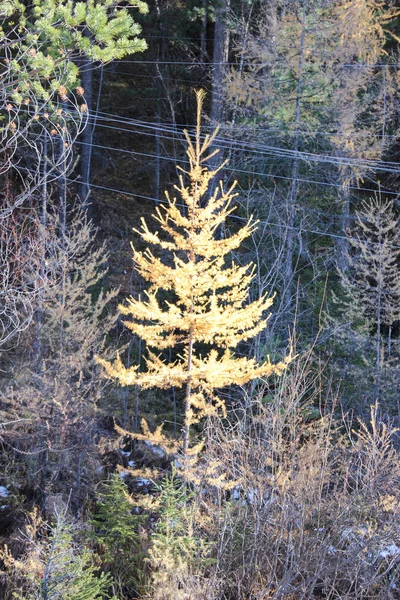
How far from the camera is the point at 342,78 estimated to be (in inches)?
615

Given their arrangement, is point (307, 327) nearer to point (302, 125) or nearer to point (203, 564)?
point (302, 125)

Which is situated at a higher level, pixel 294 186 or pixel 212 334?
pixel 294 186

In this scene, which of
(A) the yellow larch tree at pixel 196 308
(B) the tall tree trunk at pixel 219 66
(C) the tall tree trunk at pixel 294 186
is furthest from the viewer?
(B) the tall tree trunk at pixel 219 66

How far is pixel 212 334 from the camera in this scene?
934 centimetres

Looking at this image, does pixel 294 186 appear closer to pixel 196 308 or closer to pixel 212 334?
pixel 212 334

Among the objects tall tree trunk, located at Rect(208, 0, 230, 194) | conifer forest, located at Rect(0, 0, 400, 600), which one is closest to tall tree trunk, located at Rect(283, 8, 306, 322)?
conifer forest, located at Rect(0, 0, 400, 600)

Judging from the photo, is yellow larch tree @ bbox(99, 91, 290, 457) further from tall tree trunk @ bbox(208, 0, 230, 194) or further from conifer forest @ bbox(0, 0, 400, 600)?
tall tree trunk @ bbox(208, 0, 230, 194)

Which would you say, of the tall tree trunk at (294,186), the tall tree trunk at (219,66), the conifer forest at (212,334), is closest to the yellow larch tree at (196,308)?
the conifer forest at (212,334)

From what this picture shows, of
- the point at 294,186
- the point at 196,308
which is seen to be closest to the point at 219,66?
the point at 294,186

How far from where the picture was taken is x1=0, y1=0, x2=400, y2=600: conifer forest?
6.69 m

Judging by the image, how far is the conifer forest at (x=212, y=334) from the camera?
669 centimetres

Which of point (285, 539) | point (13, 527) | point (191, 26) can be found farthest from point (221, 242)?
point (191, 26)

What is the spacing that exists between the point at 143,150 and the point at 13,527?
1565 centimetres

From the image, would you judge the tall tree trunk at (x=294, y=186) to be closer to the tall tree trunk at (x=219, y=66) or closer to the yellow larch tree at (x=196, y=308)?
the tall tree trunk at (x=219, y=66)
